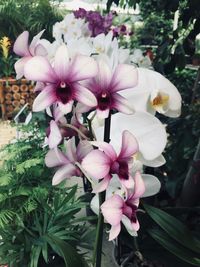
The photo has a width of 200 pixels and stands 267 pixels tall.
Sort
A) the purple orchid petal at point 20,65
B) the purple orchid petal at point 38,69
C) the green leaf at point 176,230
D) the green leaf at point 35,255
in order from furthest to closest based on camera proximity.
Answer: the green leaf at point 35,255
the green leaf at point 176,230
the purple orchid petal at point 20,65
the purple orchid petal at point 38,69

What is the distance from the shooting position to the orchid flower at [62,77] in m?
0.38

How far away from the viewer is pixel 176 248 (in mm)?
701

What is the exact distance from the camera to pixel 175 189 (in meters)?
1.04

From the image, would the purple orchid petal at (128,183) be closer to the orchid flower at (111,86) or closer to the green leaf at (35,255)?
the orchid flower at (111,86)

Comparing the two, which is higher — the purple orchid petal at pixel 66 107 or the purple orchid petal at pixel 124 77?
the purple orchid petal at pixel 124 77

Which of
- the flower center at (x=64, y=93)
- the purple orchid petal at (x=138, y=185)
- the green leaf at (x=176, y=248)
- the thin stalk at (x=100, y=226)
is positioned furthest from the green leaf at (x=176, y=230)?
the flower center at (x=64, y=93)

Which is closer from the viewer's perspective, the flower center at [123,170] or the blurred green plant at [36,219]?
the flower center at [123,170]

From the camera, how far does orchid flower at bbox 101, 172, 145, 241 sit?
0.40 metres

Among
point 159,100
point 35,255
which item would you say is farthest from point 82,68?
point 35,255

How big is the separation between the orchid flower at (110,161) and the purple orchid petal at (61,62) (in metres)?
0.09

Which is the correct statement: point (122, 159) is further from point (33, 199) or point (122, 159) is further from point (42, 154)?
point (42, 154)

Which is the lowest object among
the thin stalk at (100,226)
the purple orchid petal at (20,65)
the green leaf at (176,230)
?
the green leaf at (176,230)

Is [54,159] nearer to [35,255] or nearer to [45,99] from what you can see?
[45,99]

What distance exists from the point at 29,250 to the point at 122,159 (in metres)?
0.60
